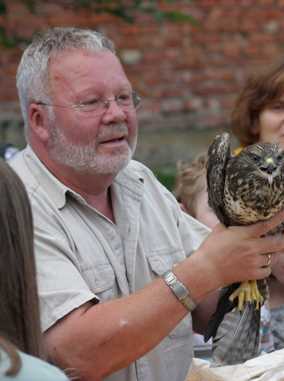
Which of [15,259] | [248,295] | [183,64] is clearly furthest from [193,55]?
[15,259]

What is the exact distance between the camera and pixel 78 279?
3104 mm

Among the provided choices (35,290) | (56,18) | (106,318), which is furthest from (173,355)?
(56,18)

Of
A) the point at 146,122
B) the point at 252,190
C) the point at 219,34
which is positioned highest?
the point at 252,190

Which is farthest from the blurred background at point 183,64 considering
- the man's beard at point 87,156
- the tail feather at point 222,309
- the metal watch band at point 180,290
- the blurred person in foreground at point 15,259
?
the blurred person in foreground at point 15,259

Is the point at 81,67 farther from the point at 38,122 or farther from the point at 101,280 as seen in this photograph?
the point at 101,280

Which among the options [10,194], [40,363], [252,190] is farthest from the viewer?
[252,190]

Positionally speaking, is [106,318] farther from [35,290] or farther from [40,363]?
[40,363]

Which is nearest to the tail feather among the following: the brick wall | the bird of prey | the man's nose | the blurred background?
the bird of prey

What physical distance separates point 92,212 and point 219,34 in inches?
217

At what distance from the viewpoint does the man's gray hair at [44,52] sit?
3346 mm

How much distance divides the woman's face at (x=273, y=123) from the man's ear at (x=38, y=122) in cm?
103

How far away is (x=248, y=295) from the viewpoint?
307cm

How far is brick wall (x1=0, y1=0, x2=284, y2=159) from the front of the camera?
838 centimetres

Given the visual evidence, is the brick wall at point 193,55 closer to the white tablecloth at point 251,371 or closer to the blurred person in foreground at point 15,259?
the white tablecloth at point 251,371
